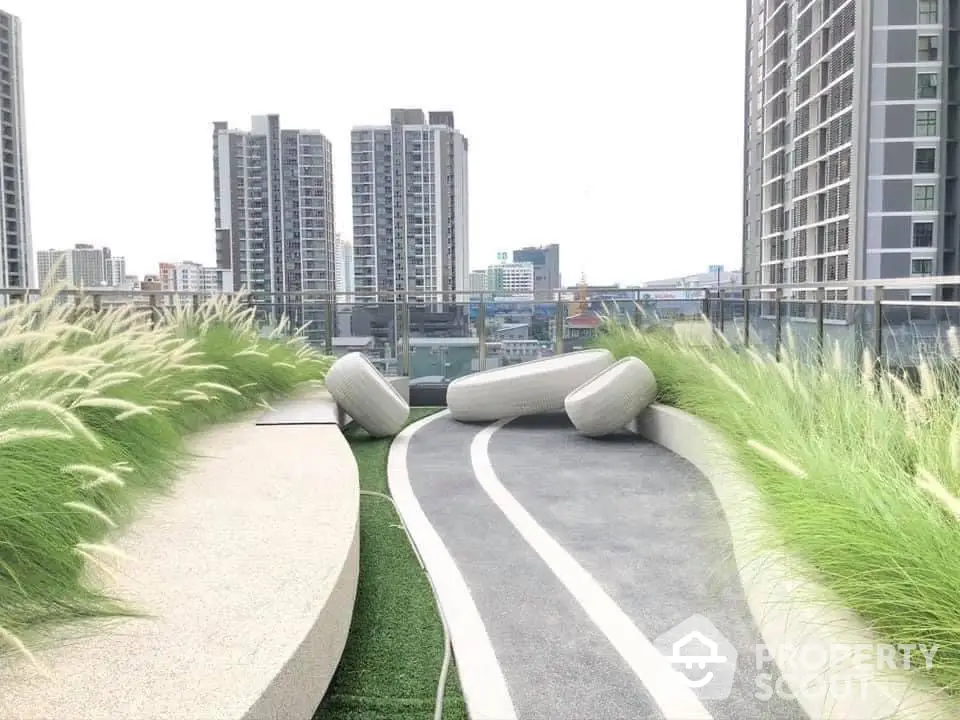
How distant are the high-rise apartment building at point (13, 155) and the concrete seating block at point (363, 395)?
1639 centimetres

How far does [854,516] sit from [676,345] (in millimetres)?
4891

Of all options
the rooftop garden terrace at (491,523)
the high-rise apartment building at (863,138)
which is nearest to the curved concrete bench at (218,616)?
the rooftop garden terrace at (491,523)

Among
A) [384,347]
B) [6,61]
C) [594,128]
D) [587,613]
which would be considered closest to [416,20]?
[594,128]

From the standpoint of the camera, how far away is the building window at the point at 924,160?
40194mm

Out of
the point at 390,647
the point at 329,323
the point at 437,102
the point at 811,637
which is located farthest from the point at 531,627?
the point at 437,102

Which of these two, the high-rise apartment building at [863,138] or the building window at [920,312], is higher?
the high-rise apartment building at [863,138]

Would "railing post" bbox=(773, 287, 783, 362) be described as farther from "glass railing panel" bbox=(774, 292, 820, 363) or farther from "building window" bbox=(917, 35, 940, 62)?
"building window" bbox=(917, 35, 940, 62)

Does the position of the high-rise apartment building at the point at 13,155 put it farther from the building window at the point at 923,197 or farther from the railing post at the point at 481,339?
the building window at the point at 923,197

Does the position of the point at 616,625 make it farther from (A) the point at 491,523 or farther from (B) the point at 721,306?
(B) the point at 721,306

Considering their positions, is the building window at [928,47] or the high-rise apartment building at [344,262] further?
the building window at [928,47]

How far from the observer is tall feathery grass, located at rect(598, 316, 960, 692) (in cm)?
175

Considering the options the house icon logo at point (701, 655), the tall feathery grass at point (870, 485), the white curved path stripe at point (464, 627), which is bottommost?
the house icon logo at point (701, 655)

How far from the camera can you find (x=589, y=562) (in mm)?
3258

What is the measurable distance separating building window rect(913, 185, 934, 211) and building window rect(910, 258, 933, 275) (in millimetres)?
2719
